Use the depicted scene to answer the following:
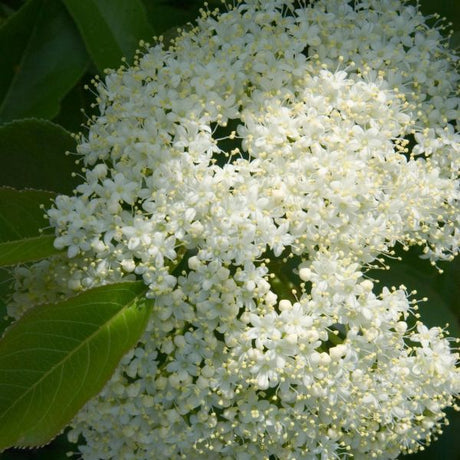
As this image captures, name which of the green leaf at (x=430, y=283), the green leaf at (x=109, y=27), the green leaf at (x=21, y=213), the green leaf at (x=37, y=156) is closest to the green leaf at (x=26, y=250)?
the green leaf at (x=21, y=213)

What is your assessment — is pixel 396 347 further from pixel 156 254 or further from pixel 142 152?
pixel 142 152

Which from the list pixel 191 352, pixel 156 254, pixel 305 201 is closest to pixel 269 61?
pixel 305 201

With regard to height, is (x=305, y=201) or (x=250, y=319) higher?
(x=305, y=201)

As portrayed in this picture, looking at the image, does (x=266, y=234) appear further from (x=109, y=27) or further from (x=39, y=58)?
(x=39, y=58)

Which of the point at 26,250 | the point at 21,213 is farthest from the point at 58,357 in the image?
the point at 21,213

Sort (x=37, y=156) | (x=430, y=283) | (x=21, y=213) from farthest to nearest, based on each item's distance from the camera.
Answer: (x=430, y=283) → (x=37, y=156) → (x=21, y=213)

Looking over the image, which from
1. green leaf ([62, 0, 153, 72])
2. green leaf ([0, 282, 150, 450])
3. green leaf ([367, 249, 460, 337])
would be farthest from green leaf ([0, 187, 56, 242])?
green leaf ([367, 249, 460, 337])

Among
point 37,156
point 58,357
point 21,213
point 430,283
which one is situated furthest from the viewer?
point 430,283
